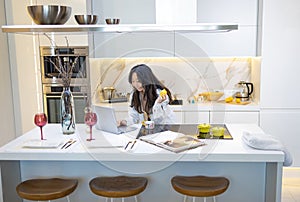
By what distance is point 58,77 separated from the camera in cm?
406

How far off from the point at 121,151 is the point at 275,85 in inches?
94.3

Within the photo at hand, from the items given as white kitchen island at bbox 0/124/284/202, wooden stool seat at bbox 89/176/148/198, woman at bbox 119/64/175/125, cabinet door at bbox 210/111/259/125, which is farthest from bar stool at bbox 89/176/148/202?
cabinet door at bbox 210/111/259/125

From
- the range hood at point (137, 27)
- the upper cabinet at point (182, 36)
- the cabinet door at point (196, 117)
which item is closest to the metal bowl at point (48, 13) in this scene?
the range hood at point (137, 27)

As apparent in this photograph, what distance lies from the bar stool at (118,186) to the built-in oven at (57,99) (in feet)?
6.11

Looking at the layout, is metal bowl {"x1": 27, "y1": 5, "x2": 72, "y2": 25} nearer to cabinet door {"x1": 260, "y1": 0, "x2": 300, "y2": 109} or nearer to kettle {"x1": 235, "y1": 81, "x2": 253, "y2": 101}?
cabinet door {"x1": 260, "y1": 0, "x2": 300, "y2": 109}

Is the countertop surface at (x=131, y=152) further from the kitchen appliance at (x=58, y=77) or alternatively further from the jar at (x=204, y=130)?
the kitchen appliance at (x=58, y=77)

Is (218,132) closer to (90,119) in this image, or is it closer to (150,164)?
(150,164)

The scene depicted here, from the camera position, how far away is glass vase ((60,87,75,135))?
2657mm

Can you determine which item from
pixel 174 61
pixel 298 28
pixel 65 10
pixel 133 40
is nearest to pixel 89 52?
pixel 133 40

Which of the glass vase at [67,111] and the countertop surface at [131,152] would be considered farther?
the glass vase at [67,111]

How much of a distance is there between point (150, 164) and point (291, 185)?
223cm

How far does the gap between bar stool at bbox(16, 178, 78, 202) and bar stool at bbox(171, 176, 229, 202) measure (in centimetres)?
73

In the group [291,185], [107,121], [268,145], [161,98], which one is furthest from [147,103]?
[291,185]

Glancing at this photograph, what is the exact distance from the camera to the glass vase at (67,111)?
2.66 metres
